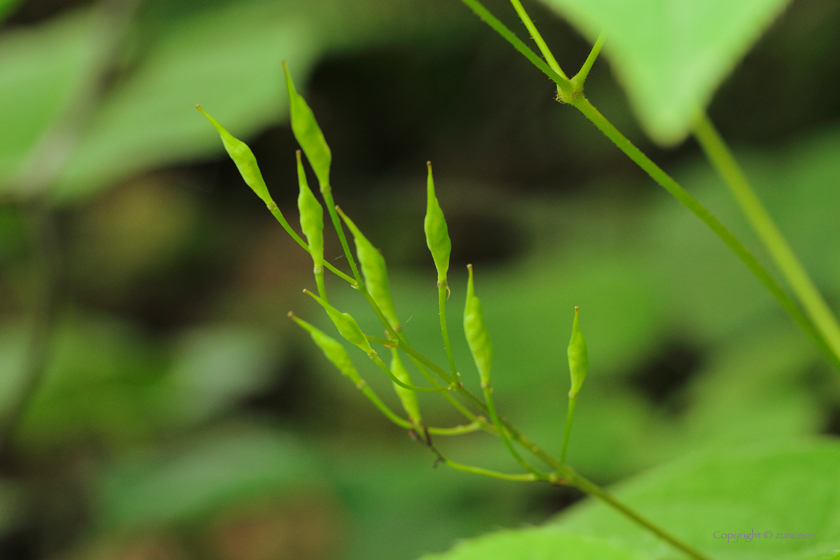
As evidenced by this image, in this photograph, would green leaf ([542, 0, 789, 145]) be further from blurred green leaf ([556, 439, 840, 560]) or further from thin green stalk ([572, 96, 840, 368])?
blurred green leaf ([556, 439, 840, 560])

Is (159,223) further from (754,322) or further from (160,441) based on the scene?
(754,322)

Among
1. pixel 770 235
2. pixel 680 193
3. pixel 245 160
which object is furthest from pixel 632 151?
pixel 770 235

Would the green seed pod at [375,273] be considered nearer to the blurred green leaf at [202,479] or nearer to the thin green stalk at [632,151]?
the thin green stalk at [632,151]

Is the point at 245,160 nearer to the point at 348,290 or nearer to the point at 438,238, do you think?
the point at 438,238

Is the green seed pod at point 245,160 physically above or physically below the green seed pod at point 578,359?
above

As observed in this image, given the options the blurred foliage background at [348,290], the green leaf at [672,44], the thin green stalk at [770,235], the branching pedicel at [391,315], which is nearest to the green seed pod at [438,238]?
the branching pedicel at [391,315]

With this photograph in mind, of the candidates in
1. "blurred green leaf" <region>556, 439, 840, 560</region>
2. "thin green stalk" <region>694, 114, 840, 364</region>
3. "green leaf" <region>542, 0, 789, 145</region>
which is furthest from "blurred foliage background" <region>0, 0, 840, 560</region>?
"green leaf" <region>542, 0, 789, 145</region>

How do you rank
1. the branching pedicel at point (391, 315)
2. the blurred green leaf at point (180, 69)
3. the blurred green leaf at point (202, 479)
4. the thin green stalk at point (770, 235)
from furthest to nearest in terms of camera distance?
the blurred green leaf at point (202, 479), the blurred green leaf at point (180, 69), the thin green stalk at point (770, 235), the branching pedicel at point (391, 315)
